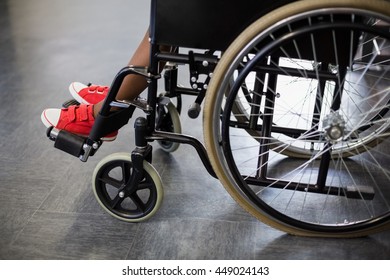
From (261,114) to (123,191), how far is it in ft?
1.35

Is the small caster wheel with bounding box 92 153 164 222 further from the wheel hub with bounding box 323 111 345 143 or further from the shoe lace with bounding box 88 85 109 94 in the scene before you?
the wheel hub with bounding box 323 111 345 143

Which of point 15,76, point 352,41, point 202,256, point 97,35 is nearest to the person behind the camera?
point 352,41

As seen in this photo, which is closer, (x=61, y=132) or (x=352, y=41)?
(x=352, y=41)

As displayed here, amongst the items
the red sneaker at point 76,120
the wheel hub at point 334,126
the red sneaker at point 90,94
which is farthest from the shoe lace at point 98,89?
the wheel hub at point 334,126

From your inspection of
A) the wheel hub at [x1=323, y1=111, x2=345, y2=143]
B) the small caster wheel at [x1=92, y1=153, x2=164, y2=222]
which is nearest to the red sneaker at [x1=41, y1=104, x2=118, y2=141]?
the small caster wheel at [x1=92, y1=153, x2=164, y2=222]

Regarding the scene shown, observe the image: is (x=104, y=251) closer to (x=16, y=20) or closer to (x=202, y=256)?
(x=202, y=256)

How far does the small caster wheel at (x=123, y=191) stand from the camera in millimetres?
1364

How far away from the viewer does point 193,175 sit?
1.64 metres

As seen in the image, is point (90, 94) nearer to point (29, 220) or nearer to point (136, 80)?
point (136, 80)

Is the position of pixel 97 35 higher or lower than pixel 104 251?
higher

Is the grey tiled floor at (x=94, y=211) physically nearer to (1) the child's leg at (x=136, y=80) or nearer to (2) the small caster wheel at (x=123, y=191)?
(2) the small caster wheel at (x=123, y=191)

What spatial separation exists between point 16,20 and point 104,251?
2017mm

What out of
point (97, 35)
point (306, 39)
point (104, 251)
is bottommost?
point (104, 251)

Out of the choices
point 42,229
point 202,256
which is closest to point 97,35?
point 42,229
